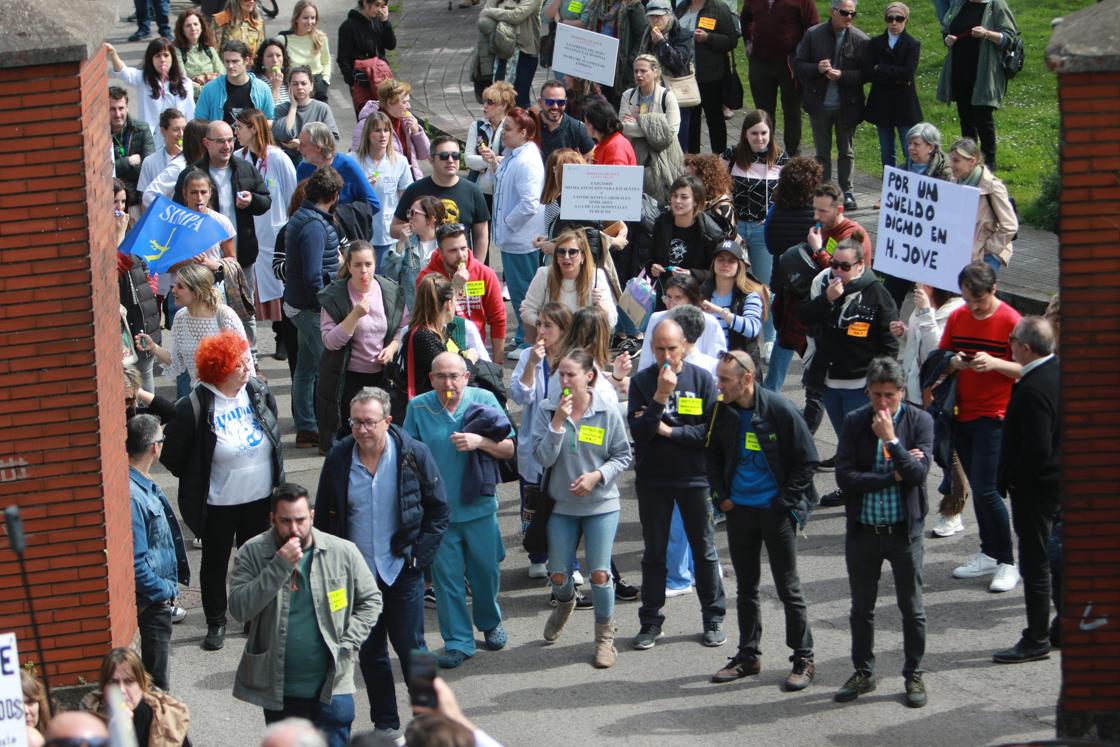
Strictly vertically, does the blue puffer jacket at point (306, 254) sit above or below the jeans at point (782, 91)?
below

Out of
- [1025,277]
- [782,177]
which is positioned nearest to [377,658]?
[782,177]

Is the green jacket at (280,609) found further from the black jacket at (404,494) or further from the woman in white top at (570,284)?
the woman in white top at (570,284)

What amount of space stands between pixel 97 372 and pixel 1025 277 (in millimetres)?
9903

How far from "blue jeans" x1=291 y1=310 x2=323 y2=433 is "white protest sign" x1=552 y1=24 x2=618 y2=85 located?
18.3ft

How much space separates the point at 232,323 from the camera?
11.8 metres

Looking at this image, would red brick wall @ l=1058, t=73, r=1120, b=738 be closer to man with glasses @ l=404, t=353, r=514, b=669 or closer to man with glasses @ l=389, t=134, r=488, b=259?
man with glasses @ l=404, t=353, r=514, b=669

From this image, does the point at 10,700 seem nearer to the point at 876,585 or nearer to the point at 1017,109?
the point at 876,585

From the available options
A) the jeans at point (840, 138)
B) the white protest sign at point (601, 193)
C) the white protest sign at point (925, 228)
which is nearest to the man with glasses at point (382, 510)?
the white protest sign at point (925, 228)

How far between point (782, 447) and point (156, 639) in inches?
144

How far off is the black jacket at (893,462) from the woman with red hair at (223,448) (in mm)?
3444

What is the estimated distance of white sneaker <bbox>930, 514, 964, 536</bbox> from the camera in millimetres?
11641

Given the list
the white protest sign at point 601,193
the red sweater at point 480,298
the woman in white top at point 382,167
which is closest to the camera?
the red sweater at point 480,298

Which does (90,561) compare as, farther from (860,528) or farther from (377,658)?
(860,528)

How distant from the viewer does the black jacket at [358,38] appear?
2016 cm
